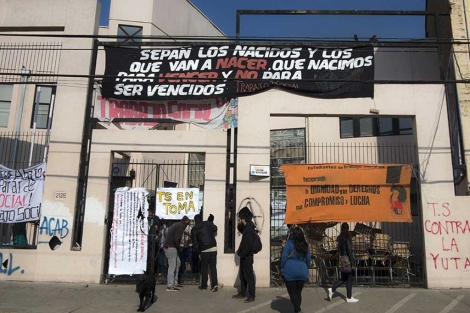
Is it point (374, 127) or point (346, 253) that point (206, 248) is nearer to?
point (346, 253)

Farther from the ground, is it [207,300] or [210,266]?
[210,266]

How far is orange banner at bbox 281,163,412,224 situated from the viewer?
9383 millimetres

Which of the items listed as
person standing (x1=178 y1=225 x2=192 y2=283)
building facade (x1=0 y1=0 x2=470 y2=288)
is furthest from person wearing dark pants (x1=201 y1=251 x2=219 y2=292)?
person standing (x1=178 y1=225 x2=192 y2=283)

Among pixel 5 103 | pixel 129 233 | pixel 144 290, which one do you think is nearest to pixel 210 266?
pixel 144 290

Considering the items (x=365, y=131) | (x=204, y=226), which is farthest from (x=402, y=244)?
(x=365, y=131)

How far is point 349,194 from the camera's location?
9.47 m

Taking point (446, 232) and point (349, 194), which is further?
point (349, 194)

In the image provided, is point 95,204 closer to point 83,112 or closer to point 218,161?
point 83,112

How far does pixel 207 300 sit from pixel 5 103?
44.1 ft

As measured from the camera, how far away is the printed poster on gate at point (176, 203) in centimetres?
962

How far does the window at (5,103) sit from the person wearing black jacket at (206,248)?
11580mm

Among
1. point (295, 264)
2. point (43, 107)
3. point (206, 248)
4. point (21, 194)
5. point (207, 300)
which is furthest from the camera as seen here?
point (43, 107)

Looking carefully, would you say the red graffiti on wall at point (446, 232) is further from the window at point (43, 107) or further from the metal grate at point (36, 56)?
the window at point (43, 107)

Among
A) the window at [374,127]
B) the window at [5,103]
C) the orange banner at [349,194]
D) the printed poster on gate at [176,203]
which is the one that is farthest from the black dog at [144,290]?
the window at [5,103]
